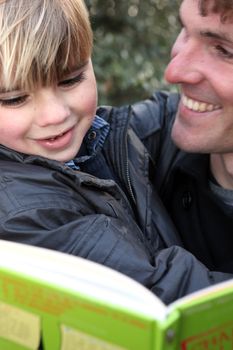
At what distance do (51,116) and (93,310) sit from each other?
0.67 metres

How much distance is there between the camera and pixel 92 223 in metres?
1.50

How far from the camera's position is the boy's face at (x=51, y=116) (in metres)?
1.63

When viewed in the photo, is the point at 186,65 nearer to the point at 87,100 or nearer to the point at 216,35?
the point at 216,35

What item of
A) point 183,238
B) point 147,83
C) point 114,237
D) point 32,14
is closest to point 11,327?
point 114,237

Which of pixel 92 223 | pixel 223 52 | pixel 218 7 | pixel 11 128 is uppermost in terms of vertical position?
pixel 218 7

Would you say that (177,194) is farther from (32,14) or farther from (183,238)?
(32,14)

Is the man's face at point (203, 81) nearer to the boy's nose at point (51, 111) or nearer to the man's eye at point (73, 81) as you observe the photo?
the man's eye at point (73, 81)

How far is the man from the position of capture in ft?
6.31

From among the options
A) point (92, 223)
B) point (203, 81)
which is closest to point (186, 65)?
point (203, 81)

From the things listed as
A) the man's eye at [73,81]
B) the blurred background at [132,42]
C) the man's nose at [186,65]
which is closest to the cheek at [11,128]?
the man's eye at [73,81]

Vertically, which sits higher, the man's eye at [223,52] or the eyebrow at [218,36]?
the eyebrow at [218,36]

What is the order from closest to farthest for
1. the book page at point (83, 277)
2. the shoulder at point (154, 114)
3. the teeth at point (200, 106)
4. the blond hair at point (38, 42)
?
1. the book page at point (83, 277)
2. the blond hair at point (38, 42)
3. the teeth at point (200, 106)
4. the shoulder at point (154, 114)

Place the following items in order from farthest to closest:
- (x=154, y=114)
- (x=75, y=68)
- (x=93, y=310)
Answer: (x=154, y=114) → (x=75, y=68) → (x=93, y=310)

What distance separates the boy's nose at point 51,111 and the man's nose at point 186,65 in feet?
1.58
